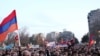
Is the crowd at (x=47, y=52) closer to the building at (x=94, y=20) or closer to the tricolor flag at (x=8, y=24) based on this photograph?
the tricolor flag at (x=8, y=24)

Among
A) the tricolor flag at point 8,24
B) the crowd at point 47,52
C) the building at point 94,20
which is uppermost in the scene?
the building at point 94,20

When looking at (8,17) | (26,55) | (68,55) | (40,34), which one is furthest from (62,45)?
(40,34)

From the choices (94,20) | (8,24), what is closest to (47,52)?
(8,24)

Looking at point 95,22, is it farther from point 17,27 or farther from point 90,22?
point 17,27

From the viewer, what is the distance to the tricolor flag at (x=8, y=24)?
14.3 m

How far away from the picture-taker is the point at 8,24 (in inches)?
585

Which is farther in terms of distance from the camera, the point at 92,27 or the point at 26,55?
the point at 92,27

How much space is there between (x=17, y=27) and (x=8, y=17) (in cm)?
90

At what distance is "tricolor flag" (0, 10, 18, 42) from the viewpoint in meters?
14.3

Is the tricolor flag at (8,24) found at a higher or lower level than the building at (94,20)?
lower

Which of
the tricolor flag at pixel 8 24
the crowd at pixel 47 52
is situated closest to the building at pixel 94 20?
the crowd at pixel 47 52

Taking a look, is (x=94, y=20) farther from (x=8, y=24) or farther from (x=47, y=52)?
(x=8, y=24)

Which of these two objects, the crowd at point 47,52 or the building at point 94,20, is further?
the building at point 94,20

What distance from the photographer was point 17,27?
46.7 feet
